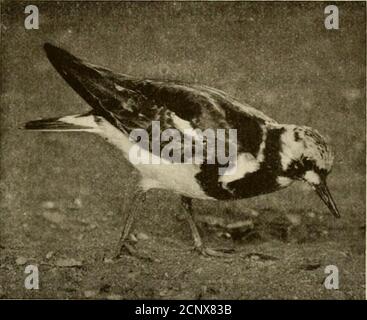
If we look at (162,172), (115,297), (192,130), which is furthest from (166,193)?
(115,297)

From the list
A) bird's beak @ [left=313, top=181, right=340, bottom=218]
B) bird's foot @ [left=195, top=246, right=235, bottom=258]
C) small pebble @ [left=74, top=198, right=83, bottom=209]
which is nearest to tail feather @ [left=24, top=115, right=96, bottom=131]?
small pebble @ [left=74, top=198, right=83, bottom=209]

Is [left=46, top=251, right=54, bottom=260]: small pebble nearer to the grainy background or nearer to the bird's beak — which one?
the grainy background

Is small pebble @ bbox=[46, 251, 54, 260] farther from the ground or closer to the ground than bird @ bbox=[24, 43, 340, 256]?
closer to the ground

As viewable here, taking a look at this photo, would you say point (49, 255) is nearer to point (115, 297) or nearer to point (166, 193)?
point (115, 297)

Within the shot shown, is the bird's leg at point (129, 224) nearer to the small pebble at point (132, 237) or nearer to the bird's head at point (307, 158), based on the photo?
the small pebble at point (132, 237)

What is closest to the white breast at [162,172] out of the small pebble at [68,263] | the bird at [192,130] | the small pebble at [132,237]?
the bird at [192,130]
